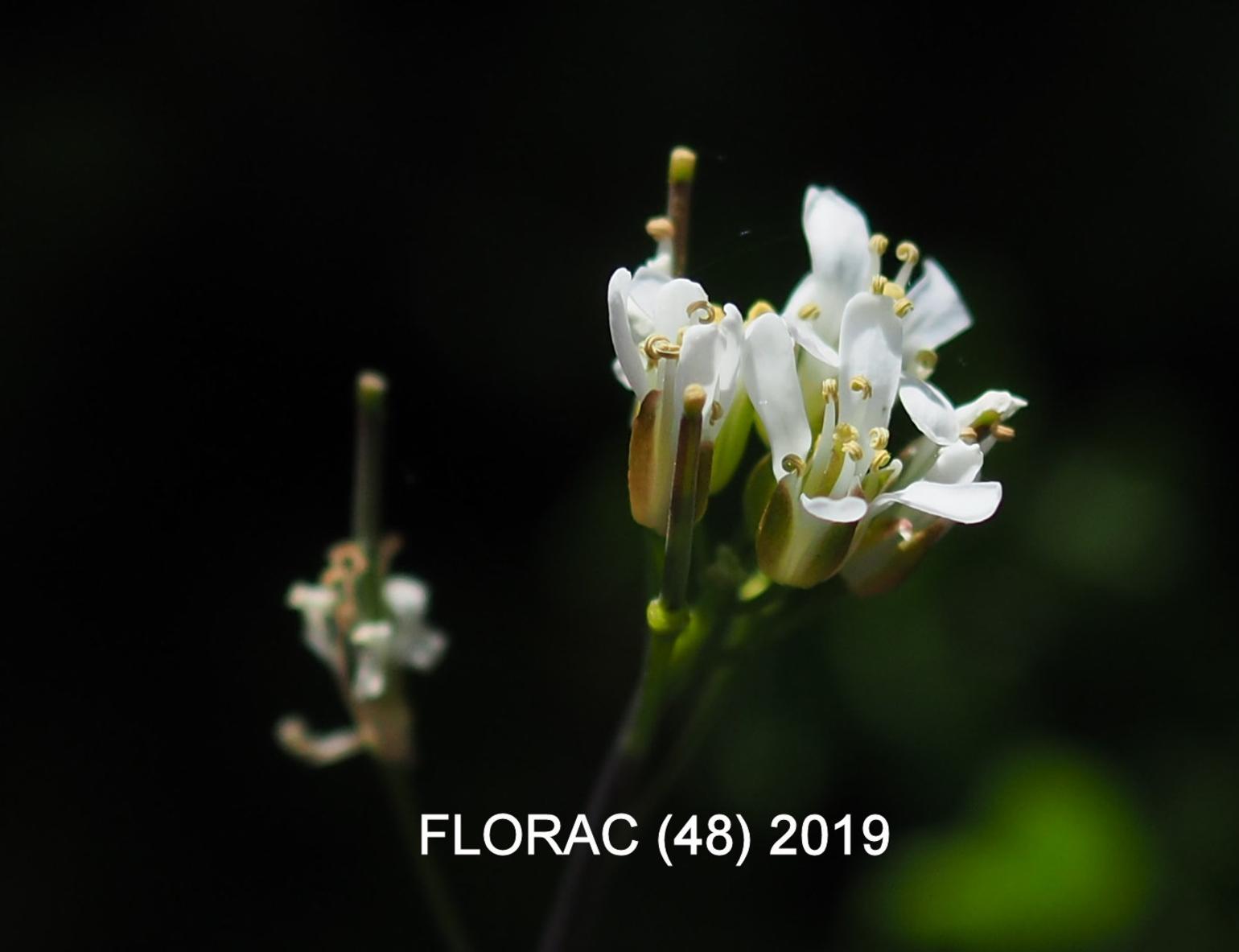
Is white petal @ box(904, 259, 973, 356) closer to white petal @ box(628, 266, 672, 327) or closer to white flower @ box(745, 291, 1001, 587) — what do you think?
white flower @ box(745, 291, 1001, 587)

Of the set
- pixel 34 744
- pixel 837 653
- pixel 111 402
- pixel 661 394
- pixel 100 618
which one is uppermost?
pixel 111 402

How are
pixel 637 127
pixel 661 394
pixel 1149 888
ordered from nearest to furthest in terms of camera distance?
pixel 661 394, pixel 1149 888, pixel 637 127

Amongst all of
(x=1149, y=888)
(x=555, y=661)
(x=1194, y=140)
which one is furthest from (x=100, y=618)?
(x=1194, y=140)

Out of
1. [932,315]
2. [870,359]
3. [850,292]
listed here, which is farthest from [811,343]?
[932,315]

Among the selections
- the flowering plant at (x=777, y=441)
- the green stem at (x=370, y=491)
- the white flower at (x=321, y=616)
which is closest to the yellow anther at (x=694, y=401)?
the flowering plant at (x=777, y=441)

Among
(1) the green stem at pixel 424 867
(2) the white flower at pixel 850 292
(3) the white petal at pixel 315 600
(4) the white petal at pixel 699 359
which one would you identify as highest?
(2) the white flower at pixel 850 292

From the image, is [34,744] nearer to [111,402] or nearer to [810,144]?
[111,402]

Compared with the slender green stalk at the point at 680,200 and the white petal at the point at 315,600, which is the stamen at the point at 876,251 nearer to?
the slender green stalk at the point at 680,200
